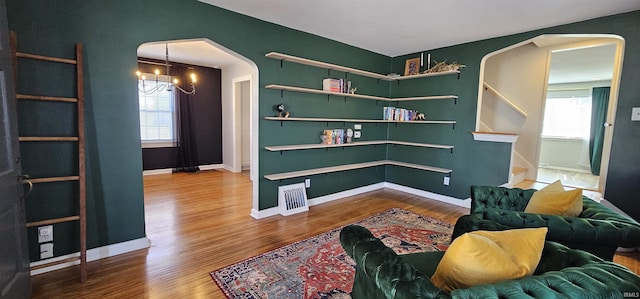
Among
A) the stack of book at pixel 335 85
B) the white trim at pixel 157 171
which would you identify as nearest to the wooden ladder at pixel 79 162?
the stack of book at pixel 335 85

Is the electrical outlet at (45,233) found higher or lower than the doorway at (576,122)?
lower

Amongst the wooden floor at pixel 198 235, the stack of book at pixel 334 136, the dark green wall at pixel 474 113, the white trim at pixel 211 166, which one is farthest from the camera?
the white trim at pixel 211 166

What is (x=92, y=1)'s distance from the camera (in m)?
2.32

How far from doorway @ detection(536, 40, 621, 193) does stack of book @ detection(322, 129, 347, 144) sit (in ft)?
14.7

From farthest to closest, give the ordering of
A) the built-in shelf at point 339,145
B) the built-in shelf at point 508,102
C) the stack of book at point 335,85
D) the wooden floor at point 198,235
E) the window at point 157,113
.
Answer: the window at point 157,113 → the built-in shelf at point 508,102 → the stack of book at point 335,85 → the built-in shelf at point 339,145 → the wooden floor at point 198,235

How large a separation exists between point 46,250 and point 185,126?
14.1 ft

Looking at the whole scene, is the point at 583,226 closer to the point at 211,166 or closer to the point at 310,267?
the point at 310,267

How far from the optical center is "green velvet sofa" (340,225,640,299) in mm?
929

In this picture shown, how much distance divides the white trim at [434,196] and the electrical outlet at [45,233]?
4638 millimetres

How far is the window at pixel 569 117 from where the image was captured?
23.1ft

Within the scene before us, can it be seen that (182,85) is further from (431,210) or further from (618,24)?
(618,24)

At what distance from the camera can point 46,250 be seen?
2.28 metres

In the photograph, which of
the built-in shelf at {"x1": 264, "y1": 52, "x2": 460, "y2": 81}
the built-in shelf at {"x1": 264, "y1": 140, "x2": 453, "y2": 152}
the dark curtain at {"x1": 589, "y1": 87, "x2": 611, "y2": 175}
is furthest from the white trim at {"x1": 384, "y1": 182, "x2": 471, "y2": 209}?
the dark curtain at {"x1": 589, "y1": 87, "x2": 611, "y2": 175}

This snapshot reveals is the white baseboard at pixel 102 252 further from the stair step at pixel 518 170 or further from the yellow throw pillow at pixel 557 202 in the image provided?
the stair step at pixel 518 170
